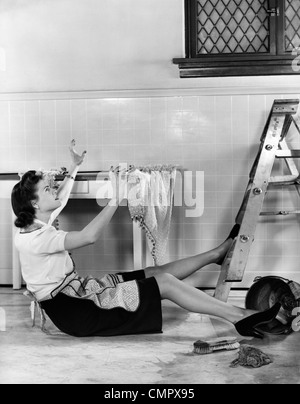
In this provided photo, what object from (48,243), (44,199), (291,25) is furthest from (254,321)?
(291,25)

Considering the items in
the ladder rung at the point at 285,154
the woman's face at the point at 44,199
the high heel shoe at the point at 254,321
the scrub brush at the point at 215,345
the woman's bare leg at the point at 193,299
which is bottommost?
the scrub brush at the point at 215,345

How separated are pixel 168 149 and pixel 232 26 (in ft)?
3.28

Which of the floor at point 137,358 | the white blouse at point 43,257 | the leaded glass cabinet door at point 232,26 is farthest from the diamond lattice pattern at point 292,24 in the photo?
the white blouse at point 43,257

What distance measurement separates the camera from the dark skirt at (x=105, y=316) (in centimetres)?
299

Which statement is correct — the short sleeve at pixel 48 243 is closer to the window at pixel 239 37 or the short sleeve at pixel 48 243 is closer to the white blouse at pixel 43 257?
the white blouse at pixel 43 257

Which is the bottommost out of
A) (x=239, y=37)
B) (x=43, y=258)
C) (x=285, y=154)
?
(x=43, y=258)

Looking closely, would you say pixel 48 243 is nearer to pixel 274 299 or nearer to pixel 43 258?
pixel 43 258

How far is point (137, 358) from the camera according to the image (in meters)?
2.71

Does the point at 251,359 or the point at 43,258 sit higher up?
the point at 43,258

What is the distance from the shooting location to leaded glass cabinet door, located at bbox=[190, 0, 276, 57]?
4.41 metres

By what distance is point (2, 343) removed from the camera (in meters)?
3.01

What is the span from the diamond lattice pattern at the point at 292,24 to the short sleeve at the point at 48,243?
2381mm

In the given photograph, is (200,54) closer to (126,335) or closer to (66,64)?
(66,64)

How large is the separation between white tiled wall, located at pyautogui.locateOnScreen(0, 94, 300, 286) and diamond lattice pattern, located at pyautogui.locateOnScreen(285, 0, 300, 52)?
402mm
